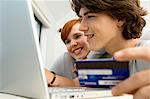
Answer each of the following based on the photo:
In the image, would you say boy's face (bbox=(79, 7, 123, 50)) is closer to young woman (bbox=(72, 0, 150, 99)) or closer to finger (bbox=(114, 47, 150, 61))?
young woman (bbox=(72, 0, 150, 99))

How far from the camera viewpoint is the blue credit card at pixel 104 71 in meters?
0.31

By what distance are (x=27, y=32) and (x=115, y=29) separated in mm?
744

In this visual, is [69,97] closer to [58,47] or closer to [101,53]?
[101,53]

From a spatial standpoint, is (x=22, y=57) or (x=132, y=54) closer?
(x=132, y=54)

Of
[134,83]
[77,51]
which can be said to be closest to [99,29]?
[77,51]

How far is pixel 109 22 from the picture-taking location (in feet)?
3.40

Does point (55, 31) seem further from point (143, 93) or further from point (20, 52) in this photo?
point (143, 93)

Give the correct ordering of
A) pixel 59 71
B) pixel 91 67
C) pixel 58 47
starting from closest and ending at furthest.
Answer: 1. pixel 91 67
2. pixel 59 71
3. pixel 58 47

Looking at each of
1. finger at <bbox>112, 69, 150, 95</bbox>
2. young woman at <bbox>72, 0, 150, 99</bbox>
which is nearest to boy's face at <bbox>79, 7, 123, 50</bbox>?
young woman at <bbox>72, 0, 150, 99</bbox>

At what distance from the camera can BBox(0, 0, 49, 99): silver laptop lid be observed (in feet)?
1.15

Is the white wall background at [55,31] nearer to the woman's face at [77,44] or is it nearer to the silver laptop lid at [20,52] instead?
the woman's face at [77,44]

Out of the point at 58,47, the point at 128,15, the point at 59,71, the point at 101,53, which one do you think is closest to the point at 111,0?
the point at 128,15

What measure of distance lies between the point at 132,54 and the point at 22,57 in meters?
0.22

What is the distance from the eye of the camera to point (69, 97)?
0.39 meters
